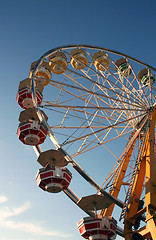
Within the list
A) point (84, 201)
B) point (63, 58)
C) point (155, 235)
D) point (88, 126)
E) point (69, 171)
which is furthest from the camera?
point (63, 58)

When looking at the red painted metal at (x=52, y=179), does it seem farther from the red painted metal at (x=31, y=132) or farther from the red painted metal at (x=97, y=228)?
the red painted metal at (x=31, y=132)

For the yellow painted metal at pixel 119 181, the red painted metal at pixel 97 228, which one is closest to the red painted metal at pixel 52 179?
the red painted metal at pixel 97 228

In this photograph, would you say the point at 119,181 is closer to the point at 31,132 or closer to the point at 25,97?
the point at 31,132

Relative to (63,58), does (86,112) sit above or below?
below

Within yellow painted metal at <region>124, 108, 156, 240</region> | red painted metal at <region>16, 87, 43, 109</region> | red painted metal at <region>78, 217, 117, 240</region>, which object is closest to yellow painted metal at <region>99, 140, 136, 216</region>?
yellow painted metal at <region>124, 108, 156, 240</region>

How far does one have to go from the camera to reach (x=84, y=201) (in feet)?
39.3

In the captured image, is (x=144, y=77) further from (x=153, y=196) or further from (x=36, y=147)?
(x=153, y=196)

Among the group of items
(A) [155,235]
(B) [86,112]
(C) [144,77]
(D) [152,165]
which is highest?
(C) [144,77]

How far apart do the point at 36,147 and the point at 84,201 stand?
534 centimetres

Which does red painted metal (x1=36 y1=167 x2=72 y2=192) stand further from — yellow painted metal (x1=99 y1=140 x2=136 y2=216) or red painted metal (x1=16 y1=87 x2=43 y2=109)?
red painted metal (x1=16 y1=87 x2=43 y2=109)

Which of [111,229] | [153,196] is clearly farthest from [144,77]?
[111,229]

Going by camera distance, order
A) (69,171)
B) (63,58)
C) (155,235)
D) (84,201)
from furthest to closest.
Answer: (63,58) → (69,171) → (84,201) → (155,235)

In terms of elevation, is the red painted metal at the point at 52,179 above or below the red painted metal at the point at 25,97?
below

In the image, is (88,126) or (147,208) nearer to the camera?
(147,208)
